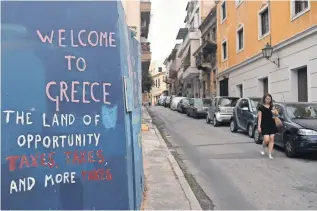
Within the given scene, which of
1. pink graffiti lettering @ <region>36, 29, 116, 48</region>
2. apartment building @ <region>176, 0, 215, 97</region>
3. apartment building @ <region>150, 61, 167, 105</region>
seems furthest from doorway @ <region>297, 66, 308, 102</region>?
apartment building @ <region>150, 61, 167, 105</region>

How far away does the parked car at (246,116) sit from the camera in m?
14.4

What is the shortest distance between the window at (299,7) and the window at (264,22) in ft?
11.0

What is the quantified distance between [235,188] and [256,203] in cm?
99

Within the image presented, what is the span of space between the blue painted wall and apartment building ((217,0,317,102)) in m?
14.5

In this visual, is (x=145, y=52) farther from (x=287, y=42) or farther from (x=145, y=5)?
(x=287, y=42)

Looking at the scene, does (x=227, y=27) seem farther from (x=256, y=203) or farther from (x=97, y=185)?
(x=97, y=185)

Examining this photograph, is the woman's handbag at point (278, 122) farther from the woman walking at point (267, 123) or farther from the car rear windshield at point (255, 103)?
the car rear windshield at point (255, 103)

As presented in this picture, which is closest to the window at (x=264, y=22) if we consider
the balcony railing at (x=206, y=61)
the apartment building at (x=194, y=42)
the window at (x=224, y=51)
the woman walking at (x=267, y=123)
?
the window at (x=224, y=51)

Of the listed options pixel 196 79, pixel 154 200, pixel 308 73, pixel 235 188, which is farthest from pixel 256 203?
pixel 196 79

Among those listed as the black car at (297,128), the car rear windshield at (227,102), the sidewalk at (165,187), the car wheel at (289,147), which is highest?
the car rear windshield at (227,102)

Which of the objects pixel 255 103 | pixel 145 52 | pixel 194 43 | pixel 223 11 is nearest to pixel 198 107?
pixel 145 52

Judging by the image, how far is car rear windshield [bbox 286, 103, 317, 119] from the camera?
11.1m

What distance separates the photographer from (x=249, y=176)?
8.00 meters

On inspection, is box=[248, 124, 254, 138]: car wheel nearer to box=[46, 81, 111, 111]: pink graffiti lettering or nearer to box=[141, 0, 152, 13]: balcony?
box=[46, 81, 111, 111]: pink graffiti lettering
